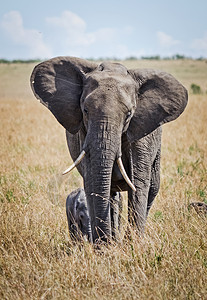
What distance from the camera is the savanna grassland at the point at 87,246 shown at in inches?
125

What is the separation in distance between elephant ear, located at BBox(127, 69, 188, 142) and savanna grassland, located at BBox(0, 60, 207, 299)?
1.07 metres

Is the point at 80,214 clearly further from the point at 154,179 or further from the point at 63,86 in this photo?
the point at 63,86

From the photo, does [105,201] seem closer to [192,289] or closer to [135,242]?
[135,242]

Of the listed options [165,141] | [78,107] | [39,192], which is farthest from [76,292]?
[165,141]

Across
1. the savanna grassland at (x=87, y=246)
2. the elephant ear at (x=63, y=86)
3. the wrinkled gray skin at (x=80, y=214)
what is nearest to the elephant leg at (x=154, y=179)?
the savanna grassland at (x=87, y=246)

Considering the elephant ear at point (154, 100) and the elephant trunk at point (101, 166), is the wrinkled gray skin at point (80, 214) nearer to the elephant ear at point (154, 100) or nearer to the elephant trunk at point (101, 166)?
the elephant trunk at point (101, 166)

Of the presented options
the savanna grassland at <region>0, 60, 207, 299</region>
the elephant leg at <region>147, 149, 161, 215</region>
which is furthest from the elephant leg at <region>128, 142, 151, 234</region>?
the elephant leg at <region>147, 149, 161, 215</region>

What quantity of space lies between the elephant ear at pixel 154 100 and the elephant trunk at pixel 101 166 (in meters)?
0.46

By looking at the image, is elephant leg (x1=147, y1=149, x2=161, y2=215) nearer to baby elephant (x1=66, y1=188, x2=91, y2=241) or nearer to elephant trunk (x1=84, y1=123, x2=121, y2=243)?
baby elephant (x1=66, y1=188, x2=91, y2=241)

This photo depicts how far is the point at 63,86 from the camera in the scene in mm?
4117

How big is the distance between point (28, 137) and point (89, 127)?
7.16 metres

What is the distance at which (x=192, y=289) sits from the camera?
3.12 m

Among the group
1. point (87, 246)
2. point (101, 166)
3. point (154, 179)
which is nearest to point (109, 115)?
point (101, 166)

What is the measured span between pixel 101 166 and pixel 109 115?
1.44 feet
